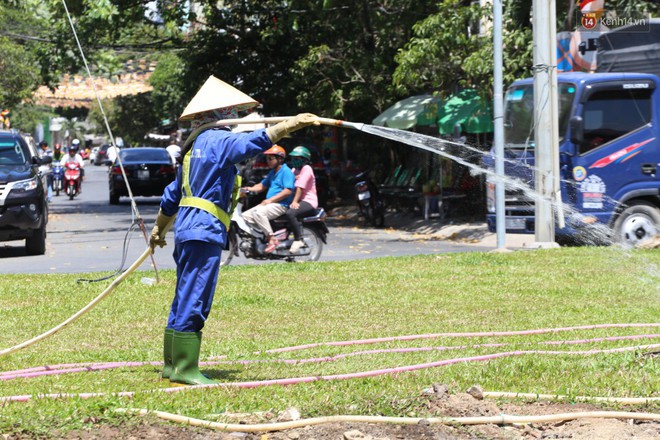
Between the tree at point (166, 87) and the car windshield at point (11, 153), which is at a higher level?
the tree at point (166, 87)

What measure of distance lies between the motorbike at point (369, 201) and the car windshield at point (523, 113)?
260 inches

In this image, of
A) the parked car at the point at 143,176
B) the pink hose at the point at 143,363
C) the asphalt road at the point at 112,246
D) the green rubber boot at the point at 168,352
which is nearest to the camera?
the green rubber boot at the point at 168,352

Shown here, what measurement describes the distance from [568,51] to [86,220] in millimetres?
13488

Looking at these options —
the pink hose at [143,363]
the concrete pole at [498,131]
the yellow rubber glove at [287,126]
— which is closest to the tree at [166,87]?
the concrete pole at [498,131]

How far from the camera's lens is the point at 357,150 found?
33.8m

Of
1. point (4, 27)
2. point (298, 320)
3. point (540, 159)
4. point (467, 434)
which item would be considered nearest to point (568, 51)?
point (540, 159)

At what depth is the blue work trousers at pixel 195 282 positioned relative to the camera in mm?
6746

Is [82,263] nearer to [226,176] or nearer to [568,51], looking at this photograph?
[568,51]

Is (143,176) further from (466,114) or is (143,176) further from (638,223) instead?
(638,223)

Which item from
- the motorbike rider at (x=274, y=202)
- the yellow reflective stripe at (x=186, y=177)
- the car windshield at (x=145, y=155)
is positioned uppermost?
the yellow reflective stripe at (x=186, y=177)

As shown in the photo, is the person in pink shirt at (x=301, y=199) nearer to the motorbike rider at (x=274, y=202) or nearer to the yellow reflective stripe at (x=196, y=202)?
the motorbike rider at (x=274, y=202)

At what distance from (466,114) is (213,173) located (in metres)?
16.1

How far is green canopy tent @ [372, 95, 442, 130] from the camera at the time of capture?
23.5 meters

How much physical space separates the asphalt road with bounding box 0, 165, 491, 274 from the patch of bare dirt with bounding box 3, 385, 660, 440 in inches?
260
